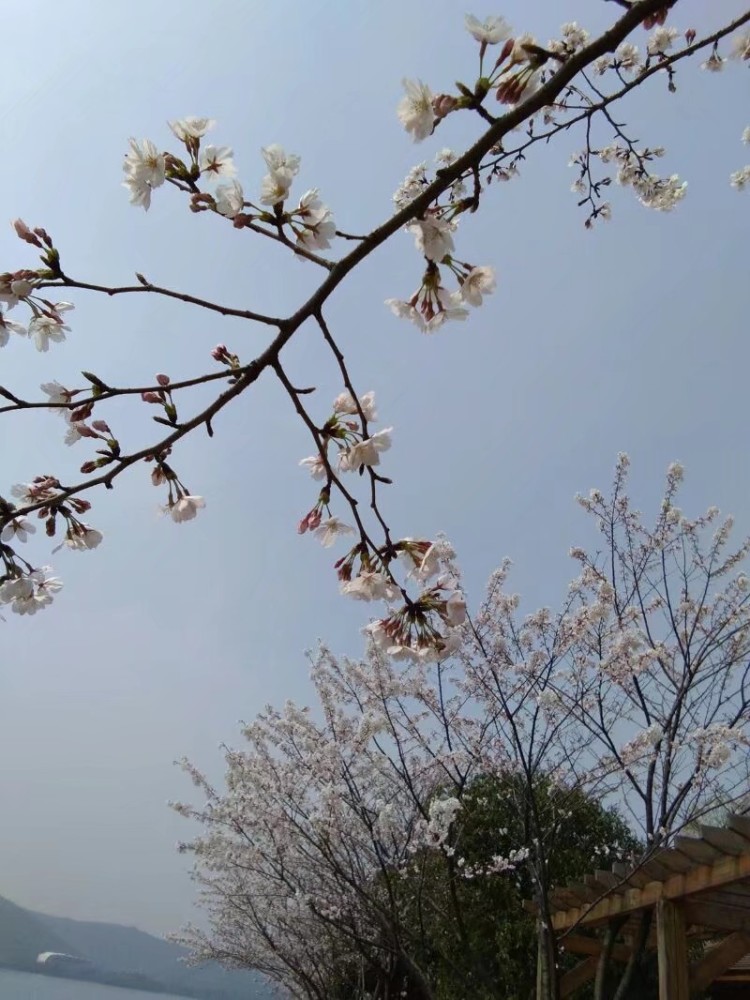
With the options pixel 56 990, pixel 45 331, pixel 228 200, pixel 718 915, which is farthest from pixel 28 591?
pixel 56 990

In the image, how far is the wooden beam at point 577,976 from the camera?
17.7 ft

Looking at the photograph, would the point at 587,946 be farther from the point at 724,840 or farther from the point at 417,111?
the point at 417,111

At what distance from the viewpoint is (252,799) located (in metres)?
6.74

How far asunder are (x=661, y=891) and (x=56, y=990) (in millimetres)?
35713

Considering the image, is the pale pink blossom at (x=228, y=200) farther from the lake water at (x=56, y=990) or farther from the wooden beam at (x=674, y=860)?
the lake water at (x=56, y=990)

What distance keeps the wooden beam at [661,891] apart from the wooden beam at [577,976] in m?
0.28

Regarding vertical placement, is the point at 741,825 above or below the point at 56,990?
above

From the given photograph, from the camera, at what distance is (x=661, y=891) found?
3994mm

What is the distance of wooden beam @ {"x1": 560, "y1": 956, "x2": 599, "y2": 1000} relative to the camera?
5.40 meters

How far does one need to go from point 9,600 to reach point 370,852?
19.6ft

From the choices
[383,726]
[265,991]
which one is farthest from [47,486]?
[265,991]

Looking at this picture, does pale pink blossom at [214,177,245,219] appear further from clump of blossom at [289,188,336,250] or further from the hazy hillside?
the hazy hillside

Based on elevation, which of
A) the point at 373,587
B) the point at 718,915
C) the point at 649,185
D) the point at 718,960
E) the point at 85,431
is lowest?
the point at 718,960

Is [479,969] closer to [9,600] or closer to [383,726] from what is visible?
[383,726]
